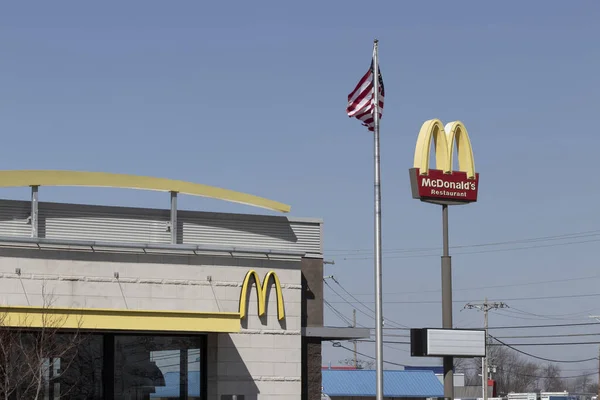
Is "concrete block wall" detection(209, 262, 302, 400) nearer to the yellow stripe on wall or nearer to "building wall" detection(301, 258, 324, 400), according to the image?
"building wall" detection(301, 258, 324, 400)

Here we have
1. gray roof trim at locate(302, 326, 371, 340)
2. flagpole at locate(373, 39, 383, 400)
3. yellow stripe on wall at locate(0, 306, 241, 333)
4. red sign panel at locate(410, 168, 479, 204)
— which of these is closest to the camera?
flagpole at locate(373, 39, 383, 400)

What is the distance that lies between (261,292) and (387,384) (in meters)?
43.1

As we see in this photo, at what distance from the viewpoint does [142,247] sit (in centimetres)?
2975

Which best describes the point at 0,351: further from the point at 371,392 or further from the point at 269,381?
the point at 371,392

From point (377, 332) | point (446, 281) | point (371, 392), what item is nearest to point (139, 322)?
point (377, 332)

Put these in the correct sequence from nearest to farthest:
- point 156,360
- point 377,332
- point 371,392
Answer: point 377,332, point 156,360, point 371,392

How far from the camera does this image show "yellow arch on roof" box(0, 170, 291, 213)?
2953 centimetres

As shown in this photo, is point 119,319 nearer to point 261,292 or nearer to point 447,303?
point 261,292

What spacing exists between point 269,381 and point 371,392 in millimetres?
43375

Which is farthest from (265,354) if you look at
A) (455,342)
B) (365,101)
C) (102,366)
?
(365,101)

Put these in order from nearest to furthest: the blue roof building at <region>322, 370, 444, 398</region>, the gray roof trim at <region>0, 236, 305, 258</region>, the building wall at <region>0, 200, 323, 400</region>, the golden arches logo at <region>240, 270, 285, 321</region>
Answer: the gray roof trim at <region>0, 236, 305, 258</region> → the building wall at <region>0, 200, 323, 400</region> → the golden arches logo at <region>240, 270, 285, 321</region> → the blue roof building at <region>322, 370, 444, 398</region>

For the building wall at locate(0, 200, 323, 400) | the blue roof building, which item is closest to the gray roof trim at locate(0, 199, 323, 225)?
the building wall at locate(0, 200, 323, 400)

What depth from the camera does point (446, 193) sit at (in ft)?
102

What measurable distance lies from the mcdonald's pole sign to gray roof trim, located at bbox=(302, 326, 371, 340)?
16.9 ft
